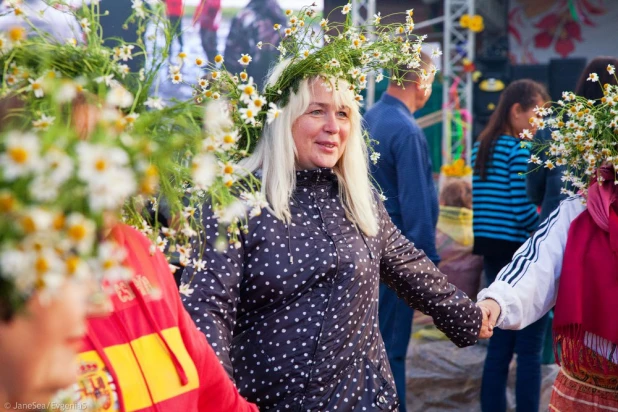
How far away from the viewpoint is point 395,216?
4582 mm

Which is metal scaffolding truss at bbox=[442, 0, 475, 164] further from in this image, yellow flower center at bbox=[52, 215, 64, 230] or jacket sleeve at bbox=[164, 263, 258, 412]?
yellow flower center at bbox=[52, 215, 64, 230]

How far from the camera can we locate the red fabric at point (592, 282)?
8.94 feet

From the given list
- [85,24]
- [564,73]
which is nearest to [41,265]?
[85,24]

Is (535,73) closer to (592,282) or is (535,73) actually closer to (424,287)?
(592,282)

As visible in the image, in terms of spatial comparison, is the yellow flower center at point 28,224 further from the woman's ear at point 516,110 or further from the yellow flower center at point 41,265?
the woman's ear at point 516,110

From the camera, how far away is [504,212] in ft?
15.3

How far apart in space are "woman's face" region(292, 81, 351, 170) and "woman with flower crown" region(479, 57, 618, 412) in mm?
812

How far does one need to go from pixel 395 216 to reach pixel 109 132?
359cm

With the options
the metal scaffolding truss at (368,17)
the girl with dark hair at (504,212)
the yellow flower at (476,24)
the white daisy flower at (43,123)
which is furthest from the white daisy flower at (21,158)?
the yellow flower at (476,24)

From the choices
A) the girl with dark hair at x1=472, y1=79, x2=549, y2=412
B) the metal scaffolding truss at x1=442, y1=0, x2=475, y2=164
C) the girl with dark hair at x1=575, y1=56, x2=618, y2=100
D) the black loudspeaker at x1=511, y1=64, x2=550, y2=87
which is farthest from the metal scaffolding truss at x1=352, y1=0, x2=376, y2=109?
the girl with dark hair at x1=575, y1=56, x2=618, y2=100

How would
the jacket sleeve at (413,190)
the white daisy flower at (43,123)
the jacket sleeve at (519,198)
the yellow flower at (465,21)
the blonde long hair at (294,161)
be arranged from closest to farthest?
the white daisy flower at (43,123) < the blonde long hair at (294,161) < the jacket sleeve at (413,190) < the jacket sleeve at (519,198) < the yellow flower at (465,21)

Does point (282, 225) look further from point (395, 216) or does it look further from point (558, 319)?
point (395, 216)

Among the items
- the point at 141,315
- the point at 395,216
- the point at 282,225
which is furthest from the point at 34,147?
the point at 395,216

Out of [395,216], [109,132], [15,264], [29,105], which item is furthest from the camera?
[395,216]
